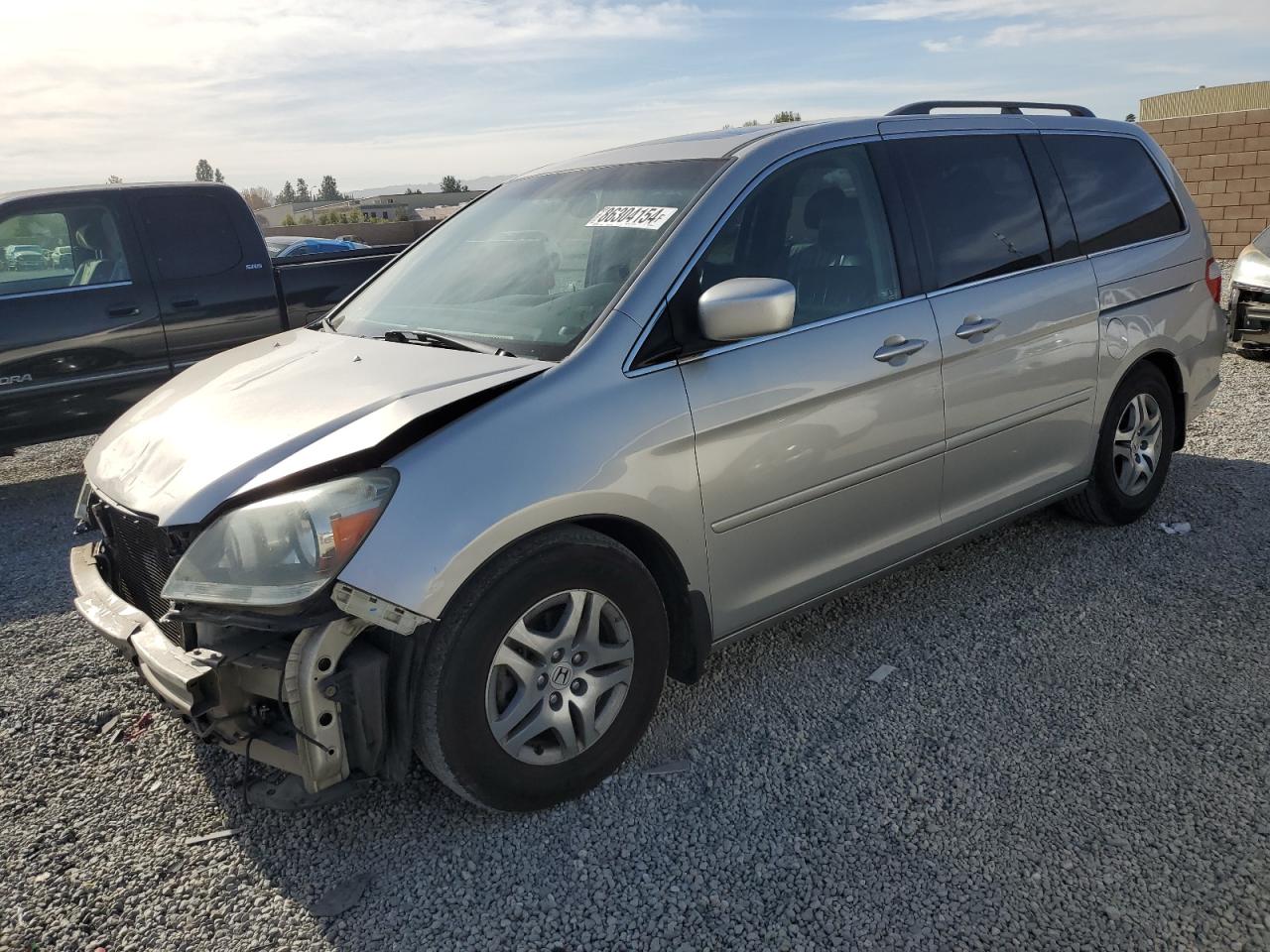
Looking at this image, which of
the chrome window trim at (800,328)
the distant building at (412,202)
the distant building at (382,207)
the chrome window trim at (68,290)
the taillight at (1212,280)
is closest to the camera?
the chrome window trim at (800,328)

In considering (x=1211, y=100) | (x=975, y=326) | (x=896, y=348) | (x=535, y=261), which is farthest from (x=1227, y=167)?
(x=1211, y=100)

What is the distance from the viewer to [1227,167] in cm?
1494

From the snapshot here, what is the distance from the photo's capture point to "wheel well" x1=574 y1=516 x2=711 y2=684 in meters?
2.95

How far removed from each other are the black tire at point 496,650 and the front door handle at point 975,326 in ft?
5.31

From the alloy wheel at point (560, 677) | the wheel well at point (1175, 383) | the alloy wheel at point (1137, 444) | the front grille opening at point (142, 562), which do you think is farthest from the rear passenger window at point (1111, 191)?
the front grille opening at point (142, 562)

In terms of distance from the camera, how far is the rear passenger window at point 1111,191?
14.4ft

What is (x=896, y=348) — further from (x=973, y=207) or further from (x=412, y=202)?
(x=412, y=202)

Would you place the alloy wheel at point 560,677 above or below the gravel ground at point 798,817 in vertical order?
above

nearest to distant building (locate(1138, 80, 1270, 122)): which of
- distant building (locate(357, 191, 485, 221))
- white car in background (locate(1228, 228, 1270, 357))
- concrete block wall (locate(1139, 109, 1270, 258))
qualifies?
concrete block wall (locate(1139, 109, 1270, 258))

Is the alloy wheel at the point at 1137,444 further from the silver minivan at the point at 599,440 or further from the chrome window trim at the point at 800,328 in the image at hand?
the chrome window trim at the point at 800,328

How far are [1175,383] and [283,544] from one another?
434 cm

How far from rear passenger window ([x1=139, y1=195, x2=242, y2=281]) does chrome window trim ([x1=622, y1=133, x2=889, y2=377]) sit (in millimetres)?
5087

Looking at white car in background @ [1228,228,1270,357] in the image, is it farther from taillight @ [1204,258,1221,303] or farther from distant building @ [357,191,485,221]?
distant building @ [357,191,485,221]

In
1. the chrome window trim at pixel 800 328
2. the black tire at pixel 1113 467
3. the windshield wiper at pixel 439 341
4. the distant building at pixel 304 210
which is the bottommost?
the black tire at pixel 1113 467
